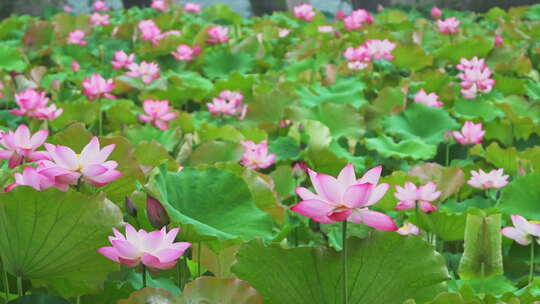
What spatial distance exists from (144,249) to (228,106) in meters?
1.35

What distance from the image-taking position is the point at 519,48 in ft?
9.77

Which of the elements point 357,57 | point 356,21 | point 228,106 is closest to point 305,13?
point 356,21

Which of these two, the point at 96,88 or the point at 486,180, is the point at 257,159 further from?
the point at 96,88

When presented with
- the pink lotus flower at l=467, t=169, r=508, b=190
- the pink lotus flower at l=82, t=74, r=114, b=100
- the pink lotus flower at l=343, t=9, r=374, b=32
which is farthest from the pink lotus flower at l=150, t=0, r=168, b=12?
the pink lotus flower at l=467, t=169, r=508, b=190

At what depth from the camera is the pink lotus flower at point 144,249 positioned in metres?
0.80

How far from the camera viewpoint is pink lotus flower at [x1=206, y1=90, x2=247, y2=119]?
7.05 ft

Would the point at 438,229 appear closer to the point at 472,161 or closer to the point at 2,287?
the point at 472,161

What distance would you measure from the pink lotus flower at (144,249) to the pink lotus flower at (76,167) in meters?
0.10

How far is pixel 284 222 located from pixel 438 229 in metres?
0.26

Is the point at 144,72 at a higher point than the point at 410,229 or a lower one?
lower

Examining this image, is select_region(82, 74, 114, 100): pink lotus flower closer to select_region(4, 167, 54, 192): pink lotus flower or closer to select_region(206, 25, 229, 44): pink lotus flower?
select_region(206, 25, 229, 44): pink lotus flower

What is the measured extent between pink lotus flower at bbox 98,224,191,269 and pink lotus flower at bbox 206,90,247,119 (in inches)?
51.8

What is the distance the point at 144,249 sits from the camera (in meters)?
0.83

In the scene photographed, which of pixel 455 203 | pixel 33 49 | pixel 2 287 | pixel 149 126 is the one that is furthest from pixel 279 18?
pixel 2 287
